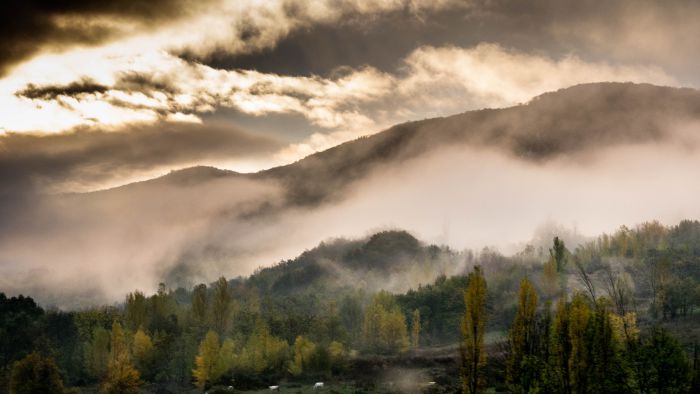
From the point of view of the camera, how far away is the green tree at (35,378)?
8138 cm

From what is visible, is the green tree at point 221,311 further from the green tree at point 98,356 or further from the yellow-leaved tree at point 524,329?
the yellow-leaved tree at point 524,329

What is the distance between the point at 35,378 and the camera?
8225 centimetres

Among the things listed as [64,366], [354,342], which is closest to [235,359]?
[64,366]

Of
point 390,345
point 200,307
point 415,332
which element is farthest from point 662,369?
point 200,307

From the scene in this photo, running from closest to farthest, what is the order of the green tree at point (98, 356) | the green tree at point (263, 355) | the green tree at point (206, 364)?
the green tree at point (206, 364), the green tree at point (263, 355), the green tree at point (98, 356)

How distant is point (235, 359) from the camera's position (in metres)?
120

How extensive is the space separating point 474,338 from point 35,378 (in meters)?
69.8

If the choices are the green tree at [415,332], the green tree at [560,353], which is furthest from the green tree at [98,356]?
the green tree at [560,353]

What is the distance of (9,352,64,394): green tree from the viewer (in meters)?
81.4

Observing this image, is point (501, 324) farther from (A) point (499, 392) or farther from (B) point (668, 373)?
(B) point (668, 373)

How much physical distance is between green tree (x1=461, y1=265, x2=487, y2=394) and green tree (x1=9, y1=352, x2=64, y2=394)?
66.7 m

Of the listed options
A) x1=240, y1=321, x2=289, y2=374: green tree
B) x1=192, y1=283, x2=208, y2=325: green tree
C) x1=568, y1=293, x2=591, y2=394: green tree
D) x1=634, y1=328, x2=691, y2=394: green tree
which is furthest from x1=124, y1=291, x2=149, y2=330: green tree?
x1=634, y1=328, x2=691, y2=394: green tree

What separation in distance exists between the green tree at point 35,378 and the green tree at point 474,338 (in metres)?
66.7

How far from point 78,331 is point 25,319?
15366 mm
